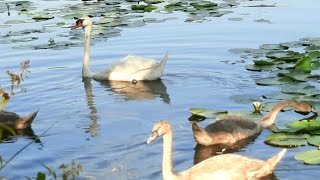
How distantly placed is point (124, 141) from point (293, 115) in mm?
2556

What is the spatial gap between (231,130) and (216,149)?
12.7 inches

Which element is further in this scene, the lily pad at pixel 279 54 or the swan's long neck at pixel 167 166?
the lily pad at pixel 279 54

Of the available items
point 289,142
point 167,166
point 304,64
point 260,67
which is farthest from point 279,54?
point 167,166

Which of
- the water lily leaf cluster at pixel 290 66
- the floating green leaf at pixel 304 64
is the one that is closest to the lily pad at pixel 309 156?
the water lily leaf cluster at pixel 290 66

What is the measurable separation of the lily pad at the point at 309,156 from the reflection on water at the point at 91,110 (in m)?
3.15

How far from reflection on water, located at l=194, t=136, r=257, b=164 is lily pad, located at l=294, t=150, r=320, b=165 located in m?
1.11

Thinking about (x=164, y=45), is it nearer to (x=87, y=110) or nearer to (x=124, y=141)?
(x=87, y=110)

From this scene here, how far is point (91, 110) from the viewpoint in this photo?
11.5m

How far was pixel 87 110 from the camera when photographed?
37.9 feet

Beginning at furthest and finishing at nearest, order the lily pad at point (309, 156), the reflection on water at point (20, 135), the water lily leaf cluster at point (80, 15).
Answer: the water lily leaf cluster at point (80, 15) < the reflection on water at point (20, 135) < the lily pad at point (309, 156)

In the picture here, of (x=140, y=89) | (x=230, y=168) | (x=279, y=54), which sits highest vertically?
(x=230, y=168)

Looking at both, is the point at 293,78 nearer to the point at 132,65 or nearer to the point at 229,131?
the point at 229,131

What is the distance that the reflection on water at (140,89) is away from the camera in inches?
483

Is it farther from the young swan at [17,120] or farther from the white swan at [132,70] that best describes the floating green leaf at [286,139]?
the white swan at [132,70]
